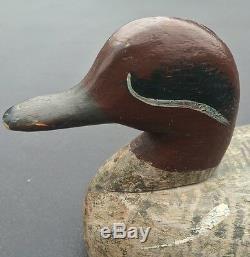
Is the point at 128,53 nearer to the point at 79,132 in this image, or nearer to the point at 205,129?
the point at 205,129

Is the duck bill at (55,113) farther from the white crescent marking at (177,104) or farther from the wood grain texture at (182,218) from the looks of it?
the wood grain texture at (182,218)

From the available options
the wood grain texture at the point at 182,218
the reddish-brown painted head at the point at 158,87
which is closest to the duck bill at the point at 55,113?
the reddish-brown painted head at the point at 158,87

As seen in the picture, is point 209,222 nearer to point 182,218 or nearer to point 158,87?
point 182,218

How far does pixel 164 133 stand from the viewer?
114 cm

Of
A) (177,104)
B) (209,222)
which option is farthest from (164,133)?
(209,222)

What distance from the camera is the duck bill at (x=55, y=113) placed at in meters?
1.06

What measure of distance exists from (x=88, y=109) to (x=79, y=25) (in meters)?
1.69

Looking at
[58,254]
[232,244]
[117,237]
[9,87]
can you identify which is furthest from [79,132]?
[232,244]

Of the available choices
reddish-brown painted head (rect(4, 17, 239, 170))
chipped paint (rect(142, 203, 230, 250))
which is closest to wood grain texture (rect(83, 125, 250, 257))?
chipped paint (rect(142, 203, 230, 250))

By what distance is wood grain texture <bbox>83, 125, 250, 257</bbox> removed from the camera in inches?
45.1

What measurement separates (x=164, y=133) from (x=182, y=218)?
0.63ft

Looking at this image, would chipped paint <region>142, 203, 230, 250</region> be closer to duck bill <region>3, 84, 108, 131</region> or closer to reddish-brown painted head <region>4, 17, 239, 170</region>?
reddish-brown painted head <region>4, 17, 239, 170</region>

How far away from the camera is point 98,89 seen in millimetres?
1052

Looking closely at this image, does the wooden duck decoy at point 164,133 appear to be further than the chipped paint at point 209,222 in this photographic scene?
No
